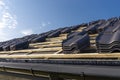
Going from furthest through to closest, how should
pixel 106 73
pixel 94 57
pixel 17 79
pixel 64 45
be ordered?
pixel 17 79
pixel 64 45
pixel 94 57
pixel 106 73

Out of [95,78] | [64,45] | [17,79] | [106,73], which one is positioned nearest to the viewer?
[106,73]

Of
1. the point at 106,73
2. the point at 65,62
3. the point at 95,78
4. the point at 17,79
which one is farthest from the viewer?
the point at 17,79

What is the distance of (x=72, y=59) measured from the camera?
5.16 metres

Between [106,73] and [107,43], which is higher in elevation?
[107,43]

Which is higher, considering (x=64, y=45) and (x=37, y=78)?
(x=64, y=45)

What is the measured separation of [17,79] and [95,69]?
4.01 meters

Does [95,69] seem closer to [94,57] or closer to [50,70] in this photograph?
[94,57]

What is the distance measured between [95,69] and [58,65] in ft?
3.60

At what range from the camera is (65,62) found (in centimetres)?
514

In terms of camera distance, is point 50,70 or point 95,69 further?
point 50,70

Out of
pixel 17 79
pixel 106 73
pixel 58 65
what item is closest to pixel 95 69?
pixel 106 73

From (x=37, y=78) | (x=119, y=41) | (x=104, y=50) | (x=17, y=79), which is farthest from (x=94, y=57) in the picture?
(x=17, y=79)

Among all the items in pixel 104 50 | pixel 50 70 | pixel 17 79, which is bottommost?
pixel 17 79

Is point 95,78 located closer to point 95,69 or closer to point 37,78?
point 95,69
